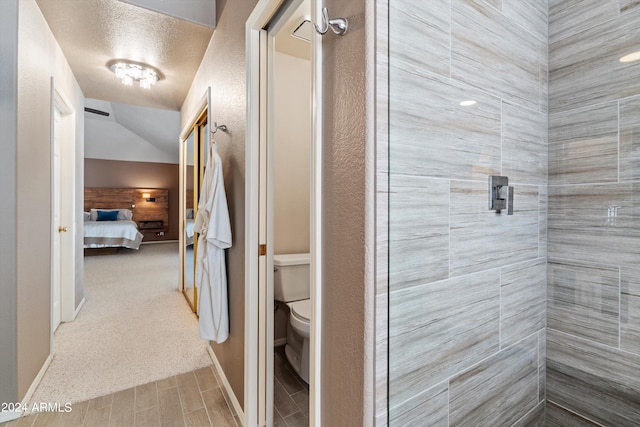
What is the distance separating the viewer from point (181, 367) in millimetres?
2223

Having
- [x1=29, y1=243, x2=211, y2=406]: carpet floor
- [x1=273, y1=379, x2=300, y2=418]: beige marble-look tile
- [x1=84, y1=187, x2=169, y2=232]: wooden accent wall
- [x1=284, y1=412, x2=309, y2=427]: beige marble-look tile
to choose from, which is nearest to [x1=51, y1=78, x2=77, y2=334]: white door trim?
[x1=29, y1=243, x2=211, y2=406]: carpet floor

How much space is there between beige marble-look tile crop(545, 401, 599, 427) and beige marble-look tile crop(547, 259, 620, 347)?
0.93 ft

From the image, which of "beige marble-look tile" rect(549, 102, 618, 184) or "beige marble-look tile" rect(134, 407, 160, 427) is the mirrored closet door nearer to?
"beige marble-look tile" rect(134, 407, 160, 427)

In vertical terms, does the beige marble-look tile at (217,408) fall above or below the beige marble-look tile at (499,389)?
below

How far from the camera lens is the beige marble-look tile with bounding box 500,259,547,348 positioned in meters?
1.00

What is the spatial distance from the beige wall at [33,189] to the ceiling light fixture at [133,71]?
41 centimetres

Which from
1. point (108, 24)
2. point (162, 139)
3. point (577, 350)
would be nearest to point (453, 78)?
point (577, 350)

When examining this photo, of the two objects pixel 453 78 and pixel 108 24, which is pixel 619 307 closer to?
pixel 453 78

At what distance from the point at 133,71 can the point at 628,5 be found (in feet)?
10.6

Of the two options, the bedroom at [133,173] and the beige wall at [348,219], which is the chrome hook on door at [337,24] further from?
the bedroom at [133,173]

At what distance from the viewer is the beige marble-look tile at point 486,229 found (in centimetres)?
87

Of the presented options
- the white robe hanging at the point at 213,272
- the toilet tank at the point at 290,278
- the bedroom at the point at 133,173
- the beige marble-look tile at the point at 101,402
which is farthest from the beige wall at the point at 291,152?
the bedroom at the point at 133,173

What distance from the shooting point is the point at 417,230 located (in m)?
0.78

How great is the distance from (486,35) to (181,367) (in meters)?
2.63
